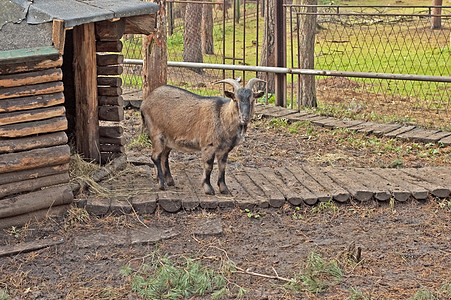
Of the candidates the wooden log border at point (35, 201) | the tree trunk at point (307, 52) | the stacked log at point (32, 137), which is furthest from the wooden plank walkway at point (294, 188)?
the tree trunk at point (307, 52)

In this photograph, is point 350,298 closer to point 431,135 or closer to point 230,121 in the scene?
point 230,121

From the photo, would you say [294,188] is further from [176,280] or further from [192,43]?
[192,43]

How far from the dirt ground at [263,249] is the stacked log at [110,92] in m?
0.49

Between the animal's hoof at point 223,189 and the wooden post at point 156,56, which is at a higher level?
the wooden post at point 156,56

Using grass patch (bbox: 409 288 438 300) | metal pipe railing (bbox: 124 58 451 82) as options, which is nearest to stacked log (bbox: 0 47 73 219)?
grass patch (bbox: 409 288 438 300)

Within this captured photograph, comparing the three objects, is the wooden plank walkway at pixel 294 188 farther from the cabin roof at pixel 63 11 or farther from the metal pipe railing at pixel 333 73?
the metal pipe railing at pixel 333 73

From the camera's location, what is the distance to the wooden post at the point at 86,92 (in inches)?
298

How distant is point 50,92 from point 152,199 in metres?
1.56

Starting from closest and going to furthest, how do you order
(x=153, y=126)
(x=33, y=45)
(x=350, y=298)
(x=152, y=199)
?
(x=350, y=298)
(x=33, y=45)
(x=152, y=199)
(x=153, y=126)

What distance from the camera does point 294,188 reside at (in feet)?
24.7

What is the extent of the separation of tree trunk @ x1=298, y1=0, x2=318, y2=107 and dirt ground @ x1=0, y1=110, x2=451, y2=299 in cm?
510

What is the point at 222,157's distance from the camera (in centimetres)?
730

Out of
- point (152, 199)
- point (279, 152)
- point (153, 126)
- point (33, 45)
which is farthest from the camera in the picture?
point (279, 152)

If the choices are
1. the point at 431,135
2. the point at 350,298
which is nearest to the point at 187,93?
the point at 350,298
